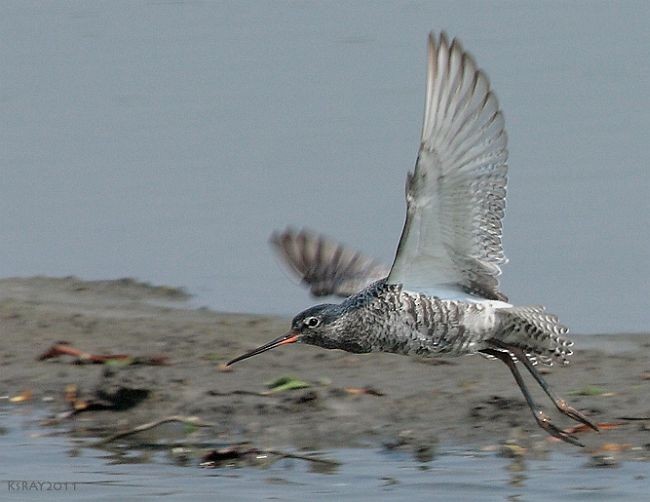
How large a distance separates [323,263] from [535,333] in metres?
1.50

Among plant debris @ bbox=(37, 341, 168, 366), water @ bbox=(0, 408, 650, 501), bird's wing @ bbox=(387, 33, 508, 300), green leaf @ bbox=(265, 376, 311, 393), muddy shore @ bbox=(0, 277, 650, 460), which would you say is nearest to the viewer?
bird's wing @ bbox=(387, 33, 508, 300)

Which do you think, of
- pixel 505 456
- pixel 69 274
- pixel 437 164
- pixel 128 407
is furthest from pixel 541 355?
pixel 69 274

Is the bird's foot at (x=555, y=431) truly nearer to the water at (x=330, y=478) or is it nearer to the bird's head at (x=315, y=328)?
the water at (x=330, y=478)

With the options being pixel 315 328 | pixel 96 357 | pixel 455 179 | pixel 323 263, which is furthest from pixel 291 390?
pixel 455 179

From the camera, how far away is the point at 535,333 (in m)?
10.3

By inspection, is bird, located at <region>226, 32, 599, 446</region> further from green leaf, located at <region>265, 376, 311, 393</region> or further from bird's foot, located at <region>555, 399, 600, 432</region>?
green leaf, located at <region>265, 376, 311, 393</region>

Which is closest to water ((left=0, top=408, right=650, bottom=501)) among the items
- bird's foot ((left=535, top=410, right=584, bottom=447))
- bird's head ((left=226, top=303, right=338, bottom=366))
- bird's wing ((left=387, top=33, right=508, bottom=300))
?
bird's foot ((left=535, top=410, right=584, bottom=447))

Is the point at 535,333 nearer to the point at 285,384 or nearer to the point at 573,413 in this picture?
the point at 573,413

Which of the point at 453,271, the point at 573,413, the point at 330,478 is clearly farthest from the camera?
the point at 573,413

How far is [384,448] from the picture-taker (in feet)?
34.0

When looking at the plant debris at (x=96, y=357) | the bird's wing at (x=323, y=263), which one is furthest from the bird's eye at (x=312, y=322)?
the plant debris at (x=96, y=357)

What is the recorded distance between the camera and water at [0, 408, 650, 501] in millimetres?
9586

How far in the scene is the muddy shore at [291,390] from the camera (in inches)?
413

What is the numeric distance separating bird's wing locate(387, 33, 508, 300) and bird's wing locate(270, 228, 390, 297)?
3.80 feet
